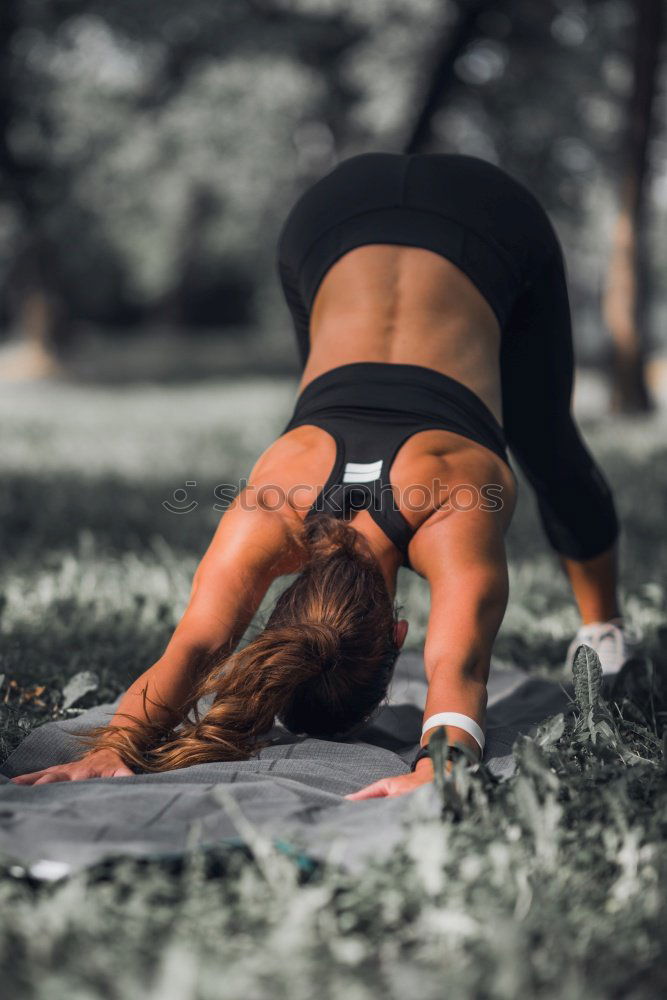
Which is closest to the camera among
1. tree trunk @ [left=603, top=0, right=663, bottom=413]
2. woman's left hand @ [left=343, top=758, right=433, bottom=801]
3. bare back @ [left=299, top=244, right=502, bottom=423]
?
woman's left hand @ [left=343, top=758, right=433, bottom=801]

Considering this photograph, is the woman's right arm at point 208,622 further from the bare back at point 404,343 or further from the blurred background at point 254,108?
the blurred background at point 254,108

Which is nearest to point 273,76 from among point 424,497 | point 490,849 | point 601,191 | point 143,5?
point 143,5

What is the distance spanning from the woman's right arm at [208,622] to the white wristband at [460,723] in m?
0.54

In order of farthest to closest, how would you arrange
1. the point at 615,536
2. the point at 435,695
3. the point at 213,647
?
1. the point at 615,536
2. the point at 213,647
3. the point at 435,695

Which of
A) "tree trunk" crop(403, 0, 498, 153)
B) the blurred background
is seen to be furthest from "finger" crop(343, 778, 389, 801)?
"tree trunk" crop(403, 0, 498, 153)

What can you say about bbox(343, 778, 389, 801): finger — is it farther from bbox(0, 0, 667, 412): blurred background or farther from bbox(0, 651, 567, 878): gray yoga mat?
bbox(0, 0, 667, 412): blurred background

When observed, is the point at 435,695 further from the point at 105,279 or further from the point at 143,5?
the point at 105,279

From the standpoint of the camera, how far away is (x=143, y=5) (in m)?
14.9

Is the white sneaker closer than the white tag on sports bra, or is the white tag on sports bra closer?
the white tag on sports bra

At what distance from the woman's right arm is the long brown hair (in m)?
0.03

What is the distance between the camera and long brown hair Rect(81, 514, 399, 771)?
2.35m

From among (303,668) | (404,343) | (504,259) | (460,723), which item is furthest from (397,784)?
(504,259)

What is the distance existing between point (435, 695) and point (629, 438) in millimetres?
7305

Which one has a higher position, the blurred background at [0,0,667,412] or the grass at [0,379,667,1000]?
the blurred background at [0,0,667,412]
